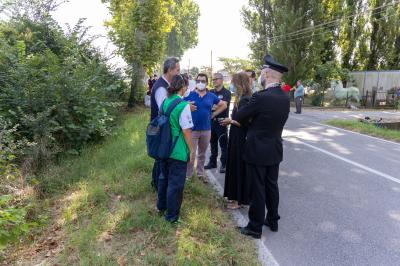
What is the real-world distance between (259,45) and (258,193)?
2957 centimetres

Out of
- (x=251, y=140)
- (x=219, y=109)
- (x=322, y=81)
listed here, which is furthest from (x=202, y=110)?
(x=322, y=81)

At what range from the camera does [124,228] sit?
4234 mm

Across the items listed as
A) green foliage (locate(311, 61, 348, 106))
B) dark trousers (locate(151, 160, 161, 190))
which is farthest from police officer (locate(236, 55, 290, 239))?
green foliage (locate(311, 61, 348, 106))

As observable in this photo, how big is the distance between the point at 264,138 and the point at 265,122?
198mm

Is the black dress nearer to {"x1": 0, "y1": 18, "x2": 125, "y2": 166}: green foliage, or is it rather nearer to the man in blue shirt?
the man in blue shirt

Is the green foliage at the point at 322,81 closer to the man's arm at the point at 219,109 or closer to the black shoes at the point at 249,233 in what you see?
the man's arm at the point at 219,109

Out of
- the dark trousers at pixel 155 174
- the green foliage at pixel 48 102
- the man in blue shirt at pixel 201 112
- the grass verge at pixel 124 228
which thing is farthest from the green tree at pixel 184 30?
the dark trousers at pixel 155 174

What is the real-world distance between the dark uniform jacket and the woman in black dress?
2.46ft

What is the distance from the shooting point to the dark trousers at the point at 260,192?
416cm

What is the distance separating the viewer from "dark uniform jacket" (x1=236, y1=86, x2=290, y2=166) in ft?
13.1

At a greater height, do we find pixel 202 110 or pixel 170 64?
pixel 170 64

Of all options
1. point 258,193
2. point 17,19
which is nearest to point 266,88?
point 258,193

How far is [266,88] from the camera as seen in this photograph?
4059mm

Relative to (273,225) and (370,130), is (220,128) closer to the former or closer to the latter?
(273,225)
